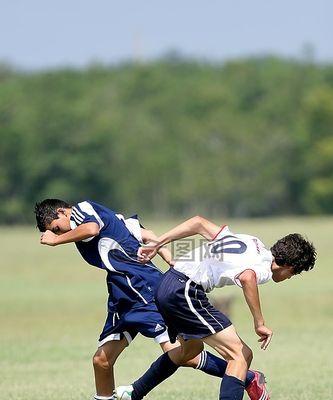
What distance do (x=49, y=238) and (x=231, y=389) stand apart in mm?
1794

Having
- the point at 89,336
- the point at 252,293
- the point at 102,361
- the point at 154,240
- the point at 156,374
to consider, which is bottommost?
the point at 89,336

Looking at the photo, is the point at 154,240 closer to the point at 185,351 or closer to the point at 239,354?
the point at 185,351

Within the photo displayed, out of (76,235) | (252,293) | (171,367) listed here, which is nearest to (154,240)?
(76,235)

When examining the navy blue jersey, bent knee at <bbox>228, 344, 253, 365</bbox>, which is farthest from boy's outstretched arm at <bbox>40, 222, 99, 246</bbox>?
bent knee at <bbox>228, 344, 253, 365</bbox>

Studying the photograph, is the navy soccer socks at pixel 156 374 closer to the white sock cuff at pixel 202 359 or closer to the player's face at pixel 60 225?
the white sock cuff at pixel 202 359

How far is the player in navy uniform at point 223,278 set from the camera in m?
7.80

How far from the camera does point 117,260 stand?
8781 millimetres

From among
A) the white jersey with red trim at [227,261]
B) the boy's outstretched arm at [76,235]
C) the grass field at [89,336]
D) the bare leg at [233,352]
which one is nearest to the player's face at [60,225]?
the boy's outstretched arm at [76,235]

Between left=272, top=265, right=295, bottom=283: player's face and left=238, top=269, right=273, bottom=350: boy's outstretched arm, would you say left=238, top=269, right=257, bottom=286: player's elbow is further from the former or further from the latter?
left=272, top=265, right=295, bottom=283: player's face

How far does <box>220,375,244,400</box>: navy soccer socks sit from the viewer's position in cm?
789

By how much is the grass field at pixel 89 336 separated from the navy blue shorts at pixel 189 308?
2062 millimetres

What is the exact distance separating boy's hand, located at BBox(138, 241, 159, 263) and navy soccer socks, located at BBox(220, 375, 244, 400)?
111 centimetres

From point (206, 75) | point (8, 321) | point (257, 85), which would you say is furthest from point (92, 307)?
point (206, 75)

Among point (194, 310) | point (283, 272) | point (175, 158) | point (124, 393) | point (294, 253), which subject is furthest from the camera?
point (175, 158)
